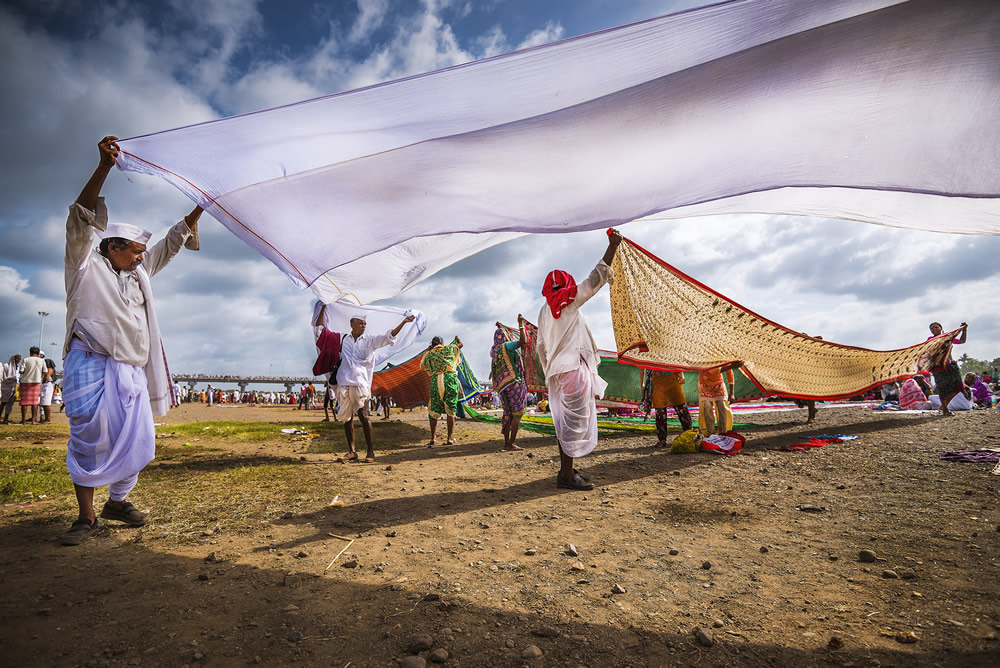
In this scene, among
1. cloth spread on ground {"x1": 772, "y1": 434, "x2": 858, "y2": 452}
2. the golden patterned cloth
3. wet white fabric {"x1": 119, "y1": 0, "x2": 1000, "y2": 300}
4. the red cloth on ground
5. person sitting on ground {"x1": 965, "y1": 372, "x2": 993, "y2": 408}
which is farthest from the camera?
person sitting on ground {"x1": 965, "y1": 372, "x2": 993, "y2": 408}

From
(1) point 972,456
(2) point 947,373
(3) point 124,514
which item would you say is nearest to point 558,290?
(3) point 124,514

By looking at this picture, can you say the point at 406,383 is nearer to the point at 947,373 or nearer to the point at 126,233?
the point at 126,233

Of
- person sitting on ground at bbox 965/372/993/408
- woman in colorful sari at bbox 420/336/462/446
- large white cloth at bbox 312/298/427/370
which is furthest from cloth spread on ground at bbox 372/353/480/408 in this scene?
person sitting on ground at bbox 965/372/993/408

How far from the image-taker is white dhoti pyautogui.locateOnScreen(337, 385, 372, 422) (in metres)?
6.39

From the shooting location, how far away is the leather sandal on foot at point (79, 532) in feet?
8.97

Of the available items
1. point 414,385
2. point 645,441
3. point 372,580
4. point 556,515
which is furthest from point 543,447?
point 414,385

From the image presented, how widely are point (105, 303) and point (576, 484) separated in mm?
3760

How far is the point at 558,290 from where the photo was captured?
440 centimetres

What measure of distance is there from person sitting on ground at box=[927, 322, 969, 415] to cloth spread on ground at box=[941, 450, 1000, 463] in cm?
436

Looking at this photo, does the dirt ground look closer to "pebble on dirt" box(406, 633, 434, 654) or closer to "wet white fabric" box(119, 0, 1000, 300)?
"pebble on dirt" box(406, 633, 434, 654)

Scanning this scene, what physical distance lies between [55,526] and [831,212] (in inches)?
206

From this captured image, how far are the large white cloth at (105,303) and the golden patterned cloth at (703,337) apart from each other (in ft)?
14.0

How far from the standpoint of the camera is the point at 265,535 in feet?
9.78

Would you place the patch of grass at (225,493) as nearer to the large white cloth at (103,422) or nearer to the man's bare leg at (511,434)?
the large white cloth at (103,422)
